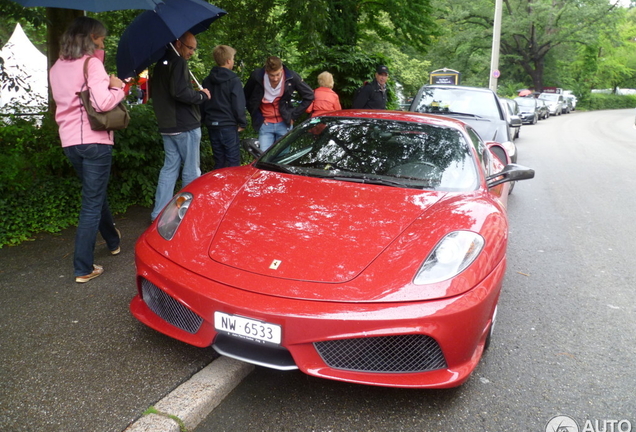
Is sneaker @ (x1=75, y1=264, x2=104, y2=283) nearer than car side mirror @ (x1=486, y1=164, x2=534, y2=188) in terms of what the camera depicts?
No

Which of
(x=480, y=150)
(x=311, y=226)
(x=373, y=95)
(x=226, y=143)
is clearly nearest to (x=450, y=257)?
(x=311, y=226)

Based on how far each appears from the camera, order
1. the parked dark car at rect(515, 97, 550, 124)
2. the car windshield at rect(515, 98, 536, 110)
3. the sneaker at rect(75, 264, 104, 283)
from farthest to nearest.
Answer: the car windshield at rect(515, 98, 536, 110) → the parked dark car at rect(515, 97, 550, 124) → the sneaker at rect(75, 264, 104, 283)

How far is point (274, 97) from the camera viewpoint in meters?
6.27

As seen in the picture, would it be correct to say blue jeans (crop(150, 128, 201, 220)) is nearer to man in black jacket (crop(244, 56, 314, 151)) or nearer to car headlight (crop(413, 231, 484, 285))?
man in black jacket (crop(244, 56, 314, 151))

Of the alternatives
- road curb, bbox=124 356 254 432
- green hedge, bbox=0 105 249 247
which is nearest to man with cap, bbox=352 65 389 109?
green hedge, bbox=0 105 249 247

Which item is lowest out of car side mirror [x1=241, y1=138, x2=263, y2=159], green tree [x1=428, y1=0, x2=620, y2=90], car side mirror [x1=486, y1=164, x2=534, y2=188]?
car side mirror [x1=486, y1=164, x2=534, y2=188]

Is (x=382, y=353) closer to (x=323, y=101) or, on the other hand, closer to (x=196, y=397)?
(x=196, y=397)

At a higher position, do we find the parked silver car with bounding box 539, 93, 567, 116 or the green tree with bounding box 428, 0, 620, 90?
the green tree with bounding box 428, 0, 620, 90

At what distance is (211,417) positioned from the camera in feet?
8.41

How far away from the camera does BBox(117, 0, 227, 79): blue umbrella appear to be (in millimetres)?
4375

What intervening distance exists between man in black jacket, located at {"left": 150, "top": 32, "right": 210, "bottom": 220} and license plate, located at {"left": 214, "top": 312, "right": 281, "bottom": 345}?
275cm

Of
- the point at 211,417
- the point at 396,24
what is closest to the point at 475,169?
the point at 211,417

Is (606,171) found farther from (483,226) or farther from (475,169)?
(483,226)

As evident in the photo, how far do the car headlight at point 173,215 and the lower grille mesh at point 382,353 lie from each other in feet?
3.84
